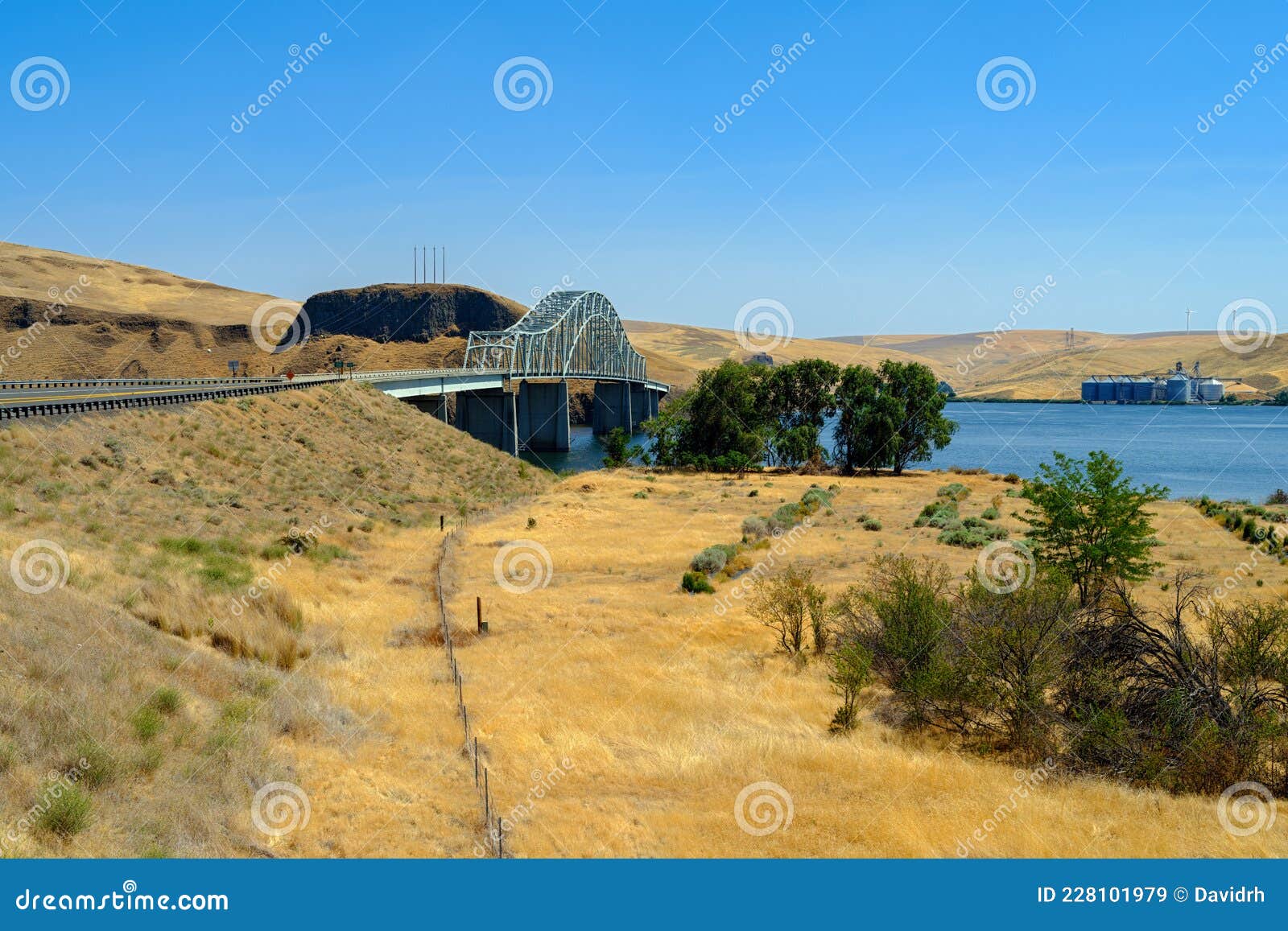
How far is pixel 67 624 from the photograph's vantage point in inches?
563

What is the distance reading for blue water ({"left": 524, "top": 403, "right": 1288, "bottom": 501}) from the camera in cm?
8025

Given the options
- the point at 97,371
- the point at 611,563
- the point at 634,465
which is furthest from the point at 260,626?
the point at 97,371

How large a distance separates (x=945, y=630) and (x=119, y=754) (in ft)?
45.8

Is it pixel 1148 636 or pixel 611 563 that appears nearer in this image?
pixel 1148 636

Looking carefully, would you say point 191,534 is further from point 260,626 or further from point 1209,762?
point 1209,762

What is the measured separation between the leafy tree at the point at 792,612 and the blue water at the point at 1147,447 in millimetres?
58209
